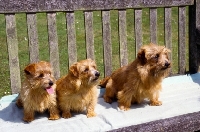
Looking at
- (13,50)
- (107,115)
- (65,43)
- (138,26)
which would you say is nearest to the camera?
(107,115)

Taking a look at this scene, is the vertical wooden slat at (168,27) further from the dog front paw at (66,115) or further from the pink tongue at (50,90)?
the pink tongue at (50,90)

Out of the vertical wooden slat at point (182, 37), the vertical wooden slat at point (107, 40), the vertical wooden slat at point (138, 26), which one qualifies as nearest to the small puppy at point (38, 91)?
the vertical wooden slat at point (107, 40)

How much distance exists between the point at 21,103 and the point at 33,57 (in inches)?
20.0

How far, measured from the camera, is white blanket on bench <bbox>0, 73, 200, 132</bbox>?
11.6ft

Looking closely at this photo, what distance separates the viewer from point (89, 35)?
4.35 meters

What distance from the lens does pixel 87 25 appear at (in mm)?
4316

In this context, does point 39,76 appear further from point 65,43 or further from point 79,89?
point 65,43

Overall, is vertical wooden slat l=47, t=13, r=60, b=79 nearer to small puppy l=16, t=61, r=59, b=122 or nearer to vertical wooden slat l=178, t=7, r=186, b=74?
small puppy l=16, t=61, r=59, b=122

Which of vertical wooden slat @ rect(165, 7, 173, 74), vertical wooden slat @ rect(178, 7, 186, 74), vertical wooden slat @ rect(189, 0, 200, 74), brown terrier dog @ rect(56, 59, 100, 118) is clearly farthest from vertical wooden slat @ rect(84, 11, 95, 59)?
vertical wooden slat @ rect(189, 0, 200, 74)

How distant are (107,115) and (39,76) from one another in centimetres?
74

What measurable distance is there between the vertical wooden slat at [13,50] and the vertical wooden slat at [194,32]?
2100 mm

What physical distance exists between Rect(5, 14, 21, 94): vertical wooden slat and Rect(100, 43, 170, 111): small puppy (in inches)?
36.4

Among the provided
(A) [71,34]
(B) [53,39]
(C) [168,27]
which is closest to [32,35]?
(B) [53,39]

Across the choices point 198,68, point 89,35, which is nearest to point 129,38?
point 198,68
